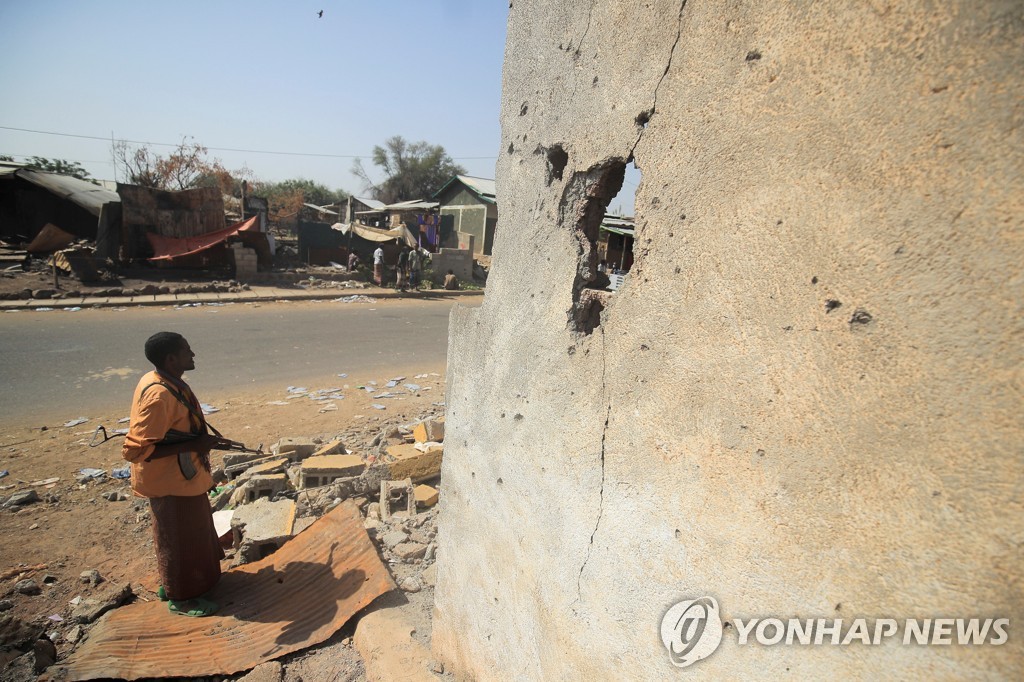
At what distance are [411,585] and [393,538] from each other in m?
0.49

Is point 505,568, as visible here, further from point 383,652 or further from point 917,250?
point 917,250

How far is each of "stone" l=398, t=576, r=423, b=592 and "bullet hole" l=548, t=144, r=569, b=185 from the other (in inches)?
101

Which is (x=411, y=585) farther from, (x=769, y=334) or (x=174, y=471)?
(x=769, y=334)

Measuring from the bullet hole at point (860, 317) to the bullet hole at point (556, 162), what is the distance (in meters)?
1.08

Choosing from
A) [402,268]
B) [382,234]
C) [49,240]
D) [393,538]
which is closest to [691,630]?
[393,538]

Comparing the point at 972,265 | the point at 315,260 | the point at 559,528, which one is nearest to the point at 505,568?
the point at 559,528

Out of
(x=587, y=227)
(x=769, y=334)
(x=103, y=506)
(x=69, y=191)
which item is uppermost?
(x=69, y=191)

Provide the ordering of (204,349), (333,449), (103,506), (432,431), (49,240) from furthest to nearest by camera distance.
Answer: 1. (49,240)
2. (204,349)
3. (432,431)
4. (333,449)
5. (103,506)

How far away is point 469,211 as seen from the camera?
2683cm

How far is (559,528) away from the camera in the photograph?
1.77 metres

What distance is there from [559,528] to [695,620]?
1.75ft

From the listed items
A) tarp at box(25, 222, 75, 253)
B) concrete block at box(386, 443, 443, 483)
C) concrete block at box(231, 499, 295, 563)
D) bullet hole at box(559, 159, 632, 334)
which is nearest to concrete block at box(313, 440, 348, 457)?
concrete block at box(386, 443, 443, 483)

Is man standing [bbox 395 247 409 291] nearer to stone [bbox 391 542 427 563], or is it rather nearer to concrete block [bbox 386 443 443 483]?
concrete block [bbox 386 443 443 483]

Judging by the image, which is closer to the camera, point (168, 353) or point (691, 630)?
point (691, 630)
